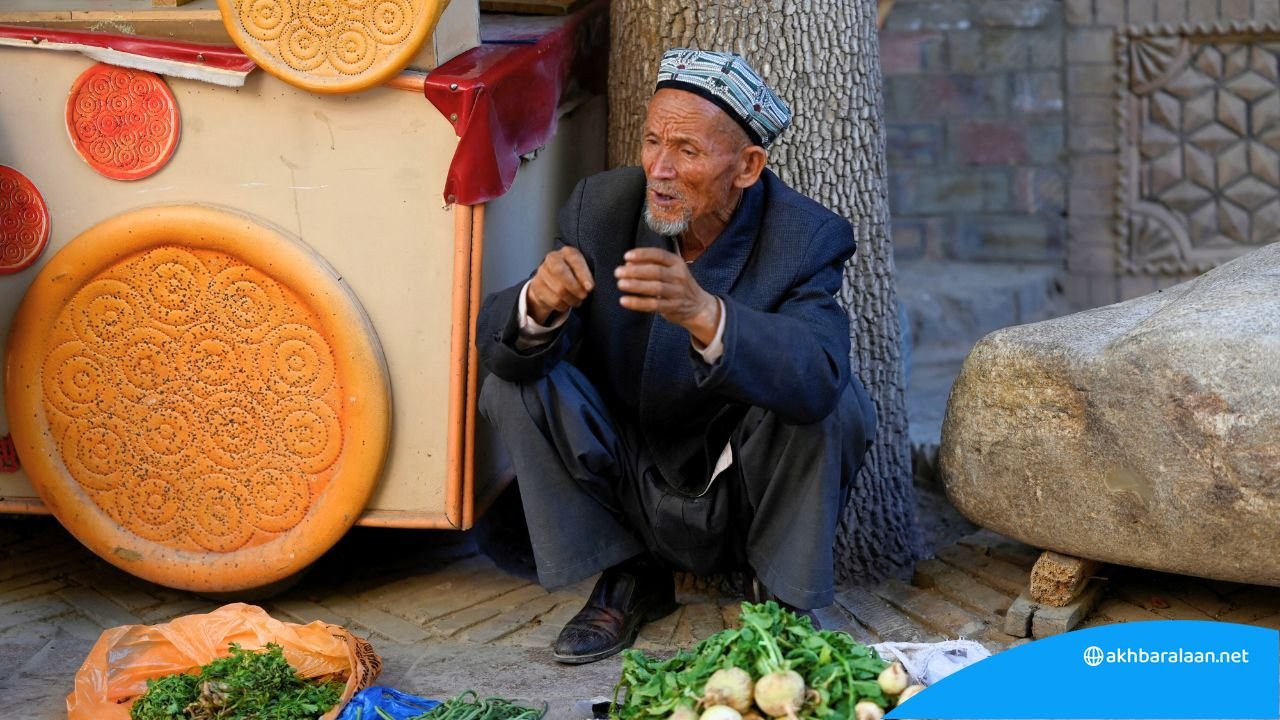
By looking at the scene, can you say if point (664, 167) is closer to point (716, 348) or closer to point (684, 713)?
point (716, 348)

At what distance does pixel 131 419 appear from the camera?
3246mm

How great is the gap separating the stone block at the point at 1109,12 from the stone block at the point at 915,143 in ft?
2.72

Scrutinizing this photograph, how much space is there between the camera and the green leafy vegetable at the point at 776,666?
2.28 m

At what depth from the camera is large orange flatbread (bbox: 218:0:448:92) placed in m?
2.96

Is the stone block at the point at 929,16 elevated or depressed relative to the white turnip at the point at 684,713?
elevated

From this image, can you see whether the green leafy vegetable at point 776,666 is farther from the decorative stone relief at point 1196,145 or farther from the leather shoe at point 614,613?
the decorative stone relief at point 1196,145

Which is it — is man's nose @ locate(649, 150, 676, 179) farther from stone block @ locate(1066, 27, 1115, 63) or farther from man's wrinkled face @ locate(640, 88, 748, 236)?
stone block @ locate(1066, 27, 1115, 63)

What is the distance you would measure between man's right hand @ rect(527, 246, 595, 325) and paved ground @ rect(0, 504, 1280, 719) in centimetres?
84

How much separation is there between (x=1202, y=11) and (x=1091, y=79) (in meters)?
0.53

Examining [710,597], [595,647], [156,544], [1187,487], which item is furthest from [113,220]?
[1187,487]

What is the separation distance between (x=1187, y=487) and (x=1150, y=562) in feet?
0.76

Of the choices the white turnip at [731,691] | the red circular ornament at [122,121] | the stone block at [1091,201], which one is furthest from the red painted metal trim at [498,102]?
the stone block at [1091,201]

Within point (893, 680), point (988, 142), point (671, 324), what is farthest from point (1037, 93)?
point (893, 680)

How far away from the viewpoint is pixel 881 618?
333cm
